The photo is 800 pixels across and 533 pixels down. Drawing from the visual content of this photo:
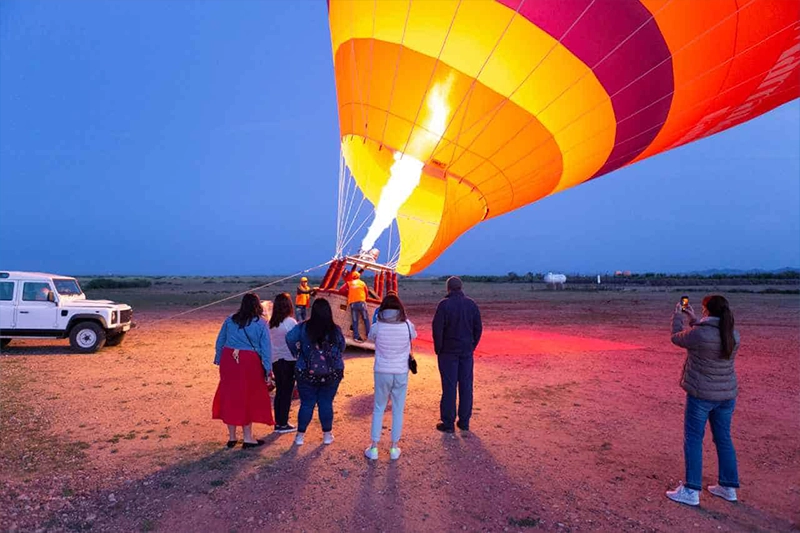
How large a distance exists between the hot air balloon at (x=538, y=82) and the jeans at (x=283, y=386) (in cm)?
430

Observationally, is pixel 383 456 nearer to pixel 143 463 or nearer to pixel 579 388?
pixel 143 463

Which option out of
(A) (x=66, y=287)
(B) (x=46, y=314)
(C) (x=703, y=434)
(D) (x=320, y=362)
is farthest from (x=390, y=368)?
(A) (x=66, y=287)

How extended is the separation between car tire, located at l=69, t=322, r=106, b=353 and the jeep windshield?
0.88 m

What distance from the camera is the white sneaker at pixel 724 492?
3893 millimetres

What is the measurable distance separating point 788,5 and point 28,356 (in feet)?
44.2

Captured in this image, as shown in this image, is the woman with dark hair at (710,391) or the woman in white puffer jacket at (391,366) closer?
the woman with dark hair at (710,391)

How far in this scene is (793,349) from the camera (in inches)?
441

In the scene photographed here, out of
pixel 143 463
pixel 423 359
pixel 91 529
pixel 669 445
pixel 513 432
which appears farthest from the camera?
pixel 423 359

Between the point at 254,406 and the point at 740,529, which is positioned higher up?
the point at 254,406

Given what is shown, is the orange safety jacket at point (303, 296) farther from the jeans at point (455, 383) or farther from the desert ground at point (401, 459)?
the jeans at point (455, 383)

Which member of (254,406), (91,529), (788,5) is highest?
(788,5)

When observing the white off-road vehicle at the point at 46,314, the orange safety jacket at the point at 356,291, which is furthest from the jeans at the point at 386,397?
the white off-road vehicle at the point at 46,314

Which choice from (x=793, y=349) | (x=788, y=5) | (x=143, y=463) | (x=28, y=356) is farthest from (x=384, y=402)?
(x=793, y=349)

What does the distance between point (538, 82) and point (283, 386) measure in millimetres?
A: 5144
